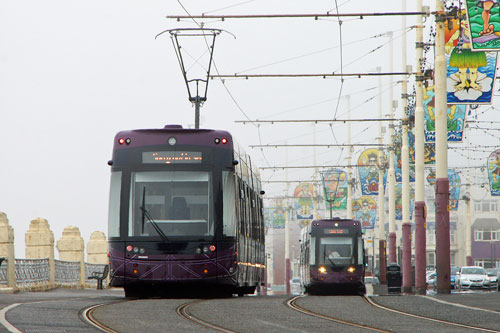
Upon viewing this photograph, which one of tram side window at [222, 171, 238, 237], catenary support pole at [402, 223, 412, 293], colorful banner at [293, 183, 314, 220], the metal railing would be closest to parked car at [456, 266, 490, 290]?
catenary support pole at [402, 223, 412, 293]

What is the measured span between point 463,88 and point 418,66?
7095mm

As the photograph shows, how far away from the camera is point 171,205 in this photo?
846 inches

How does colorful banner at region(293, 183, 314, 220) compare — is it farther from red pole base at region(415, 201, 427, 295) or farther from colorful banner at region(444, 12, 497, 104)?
colorful banner at region(444, 12, 497, 104)

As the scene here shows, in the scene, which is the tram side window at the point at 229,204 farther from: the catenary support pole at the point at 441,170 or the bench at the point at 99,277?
the bench at the point at 99,277

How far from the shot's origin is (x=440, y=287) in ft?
93.5

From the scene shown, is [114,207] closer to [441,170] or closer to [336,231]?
[441,170]

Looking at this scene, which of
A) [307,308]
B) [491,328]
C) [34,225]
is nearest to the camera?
[491,328]

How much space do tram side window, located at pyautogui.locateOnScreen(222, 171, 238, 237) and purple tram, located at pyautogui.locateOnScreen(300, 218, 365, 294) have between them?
52.6 ft

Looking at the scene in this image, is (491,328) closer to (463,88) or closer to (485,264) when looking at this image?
(463,88)

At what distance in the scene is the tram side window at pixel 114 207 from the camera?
21.4 meters

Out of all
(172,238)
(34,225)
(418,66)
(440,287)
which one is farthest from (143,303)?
(418,66)

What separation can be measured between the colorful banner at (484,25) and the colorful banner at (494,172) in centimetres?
2301

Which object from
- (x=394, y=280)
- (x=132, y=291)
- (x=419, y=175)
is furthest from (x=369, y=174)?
(x=132, y=291)

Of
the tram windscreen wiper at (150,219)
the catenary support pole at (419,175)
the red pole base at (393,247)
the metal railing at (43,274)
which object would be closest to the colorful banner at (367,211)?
the red pole base at (393,247)
